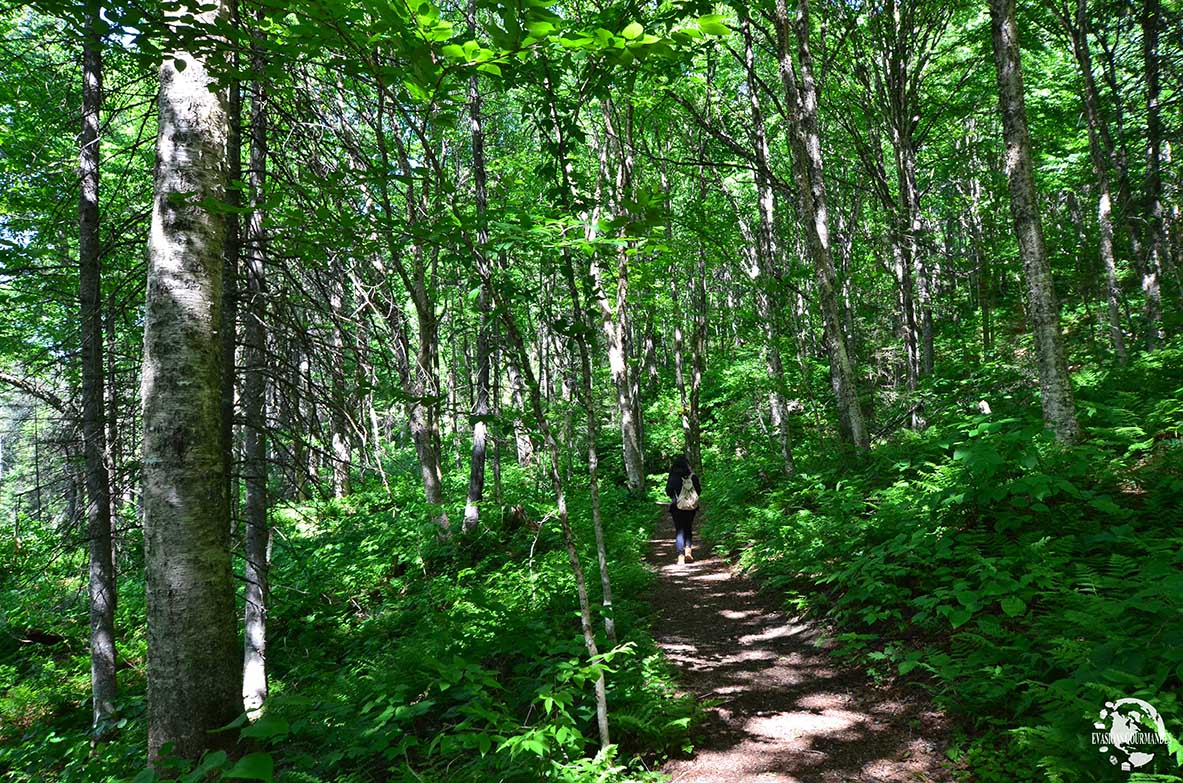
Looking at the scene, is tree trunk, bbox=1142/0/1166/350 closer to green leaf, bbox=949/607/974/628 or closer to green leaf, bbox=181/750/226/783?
green leaf, bbox=949/607/974/628

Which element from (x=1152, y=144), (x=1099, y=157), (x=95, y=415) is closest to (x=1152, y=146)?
(x=1152, y=144)

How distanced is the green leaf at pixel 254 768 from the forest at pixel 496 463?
0.01m

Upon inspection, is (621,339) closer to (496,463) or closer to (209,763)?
(496,463)

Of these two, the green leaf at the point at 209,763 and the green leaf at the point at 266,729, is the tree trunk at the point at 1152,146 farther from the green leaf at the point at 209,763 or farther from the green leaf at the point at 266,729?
the green leaf at the point at 209,763

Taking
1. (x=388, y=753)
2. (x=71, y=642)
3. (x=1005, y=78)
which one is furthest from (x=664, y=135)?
(x=71, y=642)

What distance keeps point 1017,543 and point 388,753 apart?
203 inches

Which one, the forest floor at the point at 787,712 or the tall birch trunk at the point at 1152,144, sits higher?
→ the tall birch trunk at the point at 1152,144

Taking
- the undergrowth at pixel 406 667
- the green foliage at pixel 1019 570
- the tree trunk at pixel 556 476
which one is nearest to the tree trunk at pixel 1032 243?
the green foliage at pixel 1019 570

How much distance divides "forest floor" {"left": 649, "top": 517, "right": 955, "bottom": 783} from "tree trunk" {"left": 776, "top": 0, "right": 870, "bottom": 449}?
12.3 ft

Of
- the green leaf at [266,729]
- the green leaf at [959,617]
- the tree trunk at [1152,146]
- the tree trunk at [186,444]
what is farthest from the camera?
the tree trunk at [1152,146]

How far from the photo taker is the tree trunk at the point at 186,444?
7.79 ft

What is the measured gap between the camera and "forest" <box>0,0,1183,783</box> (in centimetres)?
250

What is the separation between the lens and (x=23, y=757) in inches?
235
